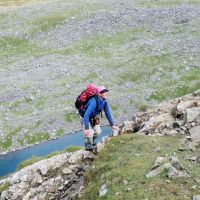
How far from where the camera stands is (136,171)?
64.4ft

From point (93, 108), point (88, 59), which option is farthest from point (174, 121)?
point (88, 59)

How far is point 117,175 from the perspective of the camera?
19.8 metres

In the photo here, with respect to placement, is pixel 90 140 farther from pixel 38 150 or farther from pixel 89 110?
pixel 38 150

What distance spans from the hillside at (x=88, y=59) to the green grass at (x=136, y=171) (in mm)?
31077

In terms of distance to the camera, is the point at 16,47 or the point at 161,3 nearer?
the point at 16,47

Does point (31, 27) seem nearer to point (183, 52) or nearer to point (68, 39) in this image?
point (68, 39)

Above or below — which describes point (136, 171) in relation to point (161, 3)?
above

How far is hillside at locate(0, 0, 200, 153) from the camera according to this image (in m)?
64.7

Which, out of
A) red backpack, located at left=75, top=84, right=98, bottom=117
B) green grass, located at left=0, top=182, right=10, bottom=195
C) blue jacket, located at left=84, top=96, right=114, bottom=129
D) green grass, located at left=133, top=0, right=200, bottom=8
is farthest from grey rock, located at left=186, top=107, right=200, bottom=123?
green grass, located at left=133, top=0, right=200, bottom=8

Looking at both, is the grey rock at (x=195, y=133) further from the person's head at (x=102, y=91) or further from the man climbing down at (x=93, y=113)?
the person's head at (x=102, y=91)

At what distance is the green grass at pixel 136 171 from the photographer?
17.7 m

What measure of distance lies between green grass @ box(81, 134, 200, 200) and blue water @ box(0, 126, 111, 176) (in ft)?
107

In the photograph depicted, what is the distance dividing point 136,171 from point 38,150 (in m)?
39.2

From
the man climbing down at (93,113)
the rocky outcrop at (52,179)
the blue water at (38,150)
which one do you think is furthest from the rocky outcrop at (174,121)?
the blue water at (38,150)
